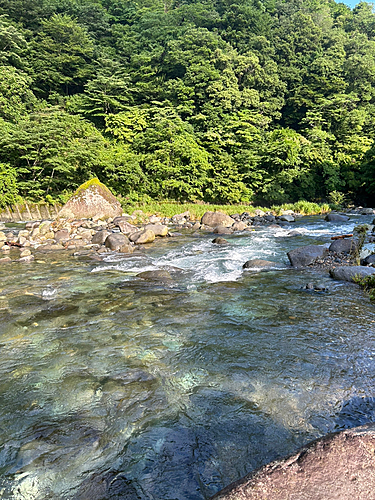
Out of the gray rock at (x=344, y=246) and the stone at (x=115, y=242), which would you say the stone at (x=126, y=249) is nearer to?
the stone at (x=115, y=242)

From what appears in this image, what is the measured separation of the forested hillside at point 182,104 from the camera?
20814 millimetres

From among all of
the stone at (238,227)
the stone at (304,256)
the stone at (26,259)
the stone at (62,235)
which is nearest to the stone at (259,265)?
the stone at (304,256)

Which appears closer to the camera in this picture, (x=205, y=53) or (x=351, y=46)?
(x=205, y=53)

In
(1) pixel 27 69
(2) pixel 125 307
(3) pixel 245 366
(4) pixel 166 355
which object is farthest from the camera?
(1) pixel 27 69

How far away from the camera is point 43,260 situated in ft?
29.1

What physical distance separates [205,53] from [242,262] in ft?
112

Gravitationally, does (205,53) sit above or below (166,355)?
above

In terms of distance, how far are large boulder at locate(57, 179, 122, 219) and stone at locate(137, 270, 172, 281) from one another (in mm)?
9448

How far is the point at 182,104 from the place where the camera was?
30281 mm

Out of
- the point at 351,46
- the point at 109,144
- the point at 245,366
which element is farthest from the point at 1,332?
the point at 351,46

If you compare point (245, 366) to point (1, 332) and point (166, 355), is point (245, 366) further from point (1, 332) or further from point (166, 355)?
point (1, 332)

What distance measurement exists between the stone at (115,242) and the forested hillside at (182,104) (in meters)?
10.2

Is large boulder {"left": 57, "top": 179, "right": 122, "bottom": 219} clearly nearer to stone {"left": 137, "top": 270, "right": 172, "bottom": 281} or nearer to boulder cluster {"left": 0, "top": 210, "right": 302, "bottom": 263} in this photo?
boulder cluster {"left": 0, "top": 210, "right": 302, "bottom": 263}

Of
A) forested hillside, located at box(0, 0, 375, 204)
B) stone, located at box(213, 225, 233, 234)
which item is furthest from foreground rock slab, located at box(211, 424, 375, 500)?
forested hillside, located at box(0, 0, 375, 204)
